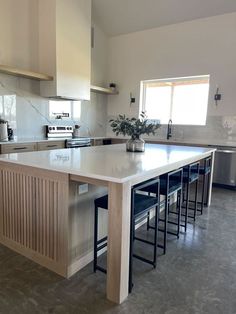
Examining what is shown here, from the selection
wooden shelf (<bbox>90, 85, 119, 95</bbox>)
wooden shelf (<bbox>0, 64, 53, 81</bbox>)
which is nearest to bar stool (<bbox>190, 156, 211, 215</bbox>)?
wooden shelf (<bbox>0, 64, 53, 81</bbox>)

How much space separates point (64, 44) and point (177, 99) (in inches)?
106

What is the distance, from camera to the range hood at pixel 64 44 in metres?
4.14

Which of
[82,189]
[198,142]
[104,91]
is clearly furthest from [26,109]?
[198,142]

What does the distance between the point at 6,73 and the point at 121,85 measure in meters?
2.87

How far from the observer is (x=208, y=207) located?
3.63 meters

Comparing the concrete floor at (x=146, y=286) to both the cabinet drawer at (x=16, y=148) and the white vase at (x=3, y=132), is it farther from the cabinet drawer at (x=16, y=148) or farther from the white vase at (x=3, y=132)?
the white vase at (x=3, y=132)

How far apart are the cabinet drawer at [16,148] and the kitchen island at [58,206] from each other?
1.44m

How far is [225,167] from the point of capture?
15.0ft

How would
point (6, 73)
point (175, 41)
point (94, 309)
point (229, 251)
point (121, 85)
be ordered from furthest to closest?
point (121, 85)
point (175, 41)
point (6, 73)
point (229, 251)
point (94, 309)

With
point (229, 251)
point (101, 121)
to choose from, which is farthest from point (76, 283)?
point (101, 121)

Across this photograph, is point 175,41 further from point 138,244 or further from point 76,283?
point 76,283

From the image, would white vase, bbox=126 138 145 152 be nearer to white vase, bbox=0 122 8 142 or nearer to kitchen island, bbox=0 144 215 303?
kitchen island, bbox=0 144 215 303

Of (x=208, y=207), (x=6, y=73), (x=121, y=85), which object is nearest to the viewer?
(x=208, y=207)

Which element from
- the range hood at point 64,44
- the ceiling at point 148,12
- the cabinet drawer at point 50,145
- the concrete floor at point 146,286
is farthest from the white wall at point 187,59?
the concrete floor at point 146,286
